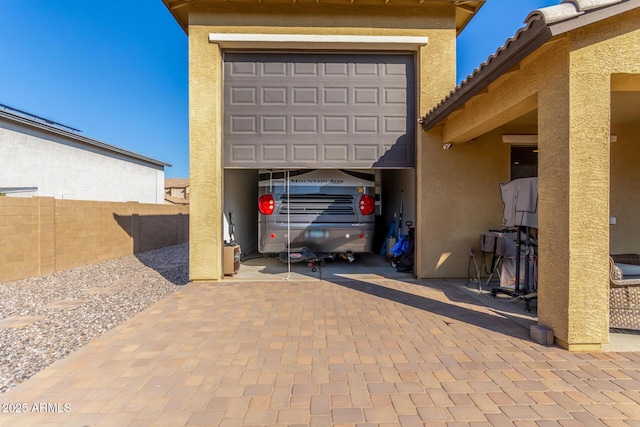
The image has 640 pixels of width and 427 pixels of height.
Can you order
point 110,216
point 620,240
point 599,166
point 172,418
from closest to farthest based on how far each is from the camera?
point 172,418
point 599,166
point 620,240
point 110,216

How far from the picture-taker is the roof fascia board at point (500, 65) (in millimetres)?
3225

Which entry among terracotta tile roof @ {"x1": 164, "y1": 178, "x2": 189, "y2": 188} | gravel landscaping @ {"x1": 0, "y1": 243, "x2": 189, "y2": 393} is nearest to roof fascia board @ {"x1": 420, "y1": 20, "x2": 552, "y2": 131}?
gravel landscaping @ {"x1": 0, "y1": 243, "x2": 189, "y2": 393}

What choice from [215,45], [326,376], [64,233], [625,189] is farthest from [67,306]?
[625,189]

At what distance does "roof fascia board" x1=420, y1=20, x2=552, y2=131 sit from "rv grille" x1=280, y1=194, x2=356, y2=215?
2.75m

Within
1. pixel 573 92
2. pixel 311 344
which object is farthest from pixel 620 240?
pixel 311 344

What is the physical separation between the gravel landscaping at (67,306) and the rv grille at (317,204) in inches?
110

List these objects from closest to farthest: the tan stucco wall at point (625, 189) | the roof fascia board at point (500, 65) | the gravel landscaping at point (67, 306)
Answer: the roof fascia board at point (500, 65) → the gravel landscaping at point (67, 306) → the tan stucco wall at point (625, 189)

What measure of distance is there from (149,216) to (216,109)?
744 cm

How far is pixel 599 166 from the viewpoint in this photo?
3.32 metres

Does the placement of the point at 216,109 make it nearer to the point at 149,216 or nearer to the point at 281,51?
the point at 281,51

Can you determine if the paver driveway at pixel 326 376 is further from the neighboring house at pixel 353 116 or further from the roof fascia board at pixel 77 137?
the roof fascia board at pixel 77 137

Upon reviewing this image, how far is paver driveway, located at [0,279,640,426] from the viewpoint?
239 cm

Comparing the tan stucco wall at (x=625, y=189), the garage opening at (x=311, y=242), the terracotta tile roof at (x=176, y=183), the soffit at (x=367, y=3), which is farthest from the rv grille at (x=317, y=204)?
the terracotta tile roof at (x=176, y=183)

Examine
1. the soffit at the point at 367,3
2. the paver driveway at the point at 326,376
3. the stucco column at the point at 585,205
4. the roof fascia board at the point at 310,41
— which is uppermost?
the soffit at the point at 367,3
